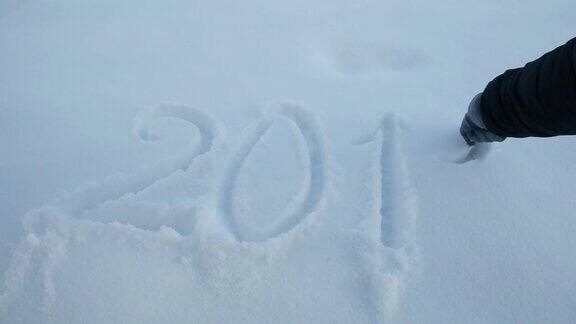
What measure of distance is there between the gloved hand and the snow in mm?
66

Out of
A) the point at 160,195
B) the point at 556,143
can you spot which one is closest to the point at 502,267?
the point at 556,143

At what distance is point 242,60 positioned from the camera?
4.66 feet

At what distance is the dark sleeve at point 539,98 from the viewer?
2.23 feet

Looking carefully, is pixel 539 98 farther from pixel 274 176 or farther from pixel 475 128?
pixel 274 176

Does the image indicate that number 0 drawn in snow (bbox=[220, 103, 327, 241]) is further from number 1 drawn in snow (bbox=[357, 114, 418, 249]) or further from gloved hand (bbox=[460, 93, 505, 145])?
gloved hand (bbox=[460, 93, 505, 145])

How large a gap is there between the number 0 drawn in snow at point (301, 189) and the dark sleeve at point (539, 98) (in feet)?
1.40

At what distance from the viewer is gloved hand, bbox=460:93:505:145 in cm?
93

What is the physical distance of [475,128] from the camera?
0.98m

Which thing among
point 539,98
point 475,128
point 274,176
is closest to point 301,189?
point 274,176

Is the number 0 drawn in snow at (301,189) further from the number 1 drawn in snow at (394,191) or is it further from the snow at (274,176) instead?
the number 1 drawn in snow at (394,191)

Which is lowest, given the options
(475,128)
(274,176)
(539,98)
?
(274,176)

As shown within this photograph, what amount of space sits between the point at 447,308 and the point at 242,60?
0.97 metres

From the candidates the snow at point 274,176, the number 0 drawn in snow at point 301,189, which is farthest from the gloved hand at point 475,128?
the number 0 drawn in snow at point 301,189

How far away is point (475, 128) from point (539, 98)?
0.27m
